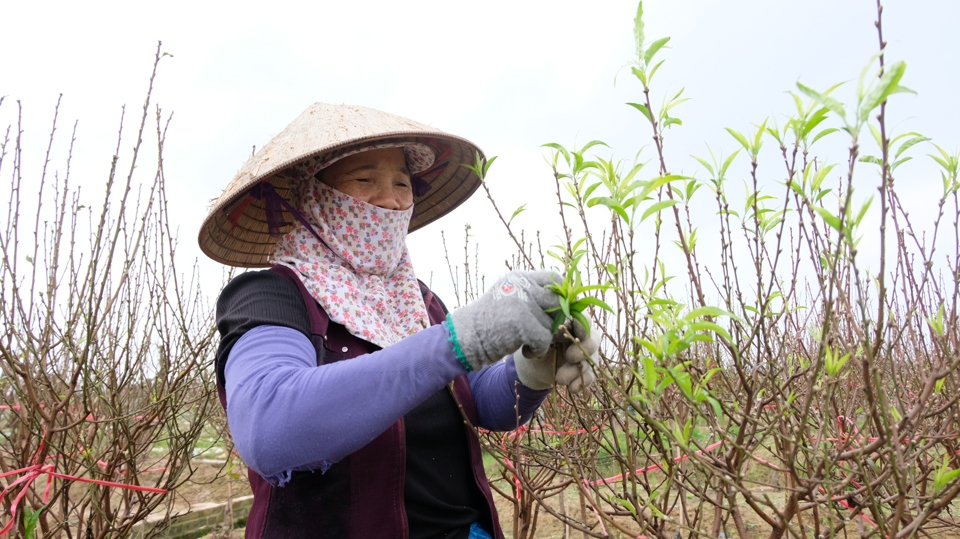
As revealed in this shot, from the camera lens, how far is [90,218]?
10.9ft

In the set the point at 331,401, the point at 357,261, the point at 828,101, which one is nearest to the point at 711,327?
the point at 828,101

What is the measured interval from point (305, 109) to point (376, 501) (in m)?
1.22

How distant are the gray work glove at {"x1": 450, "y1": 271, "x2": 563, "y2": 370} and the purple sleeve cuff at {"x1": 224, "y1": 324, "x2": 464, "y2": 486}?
0.14 feet

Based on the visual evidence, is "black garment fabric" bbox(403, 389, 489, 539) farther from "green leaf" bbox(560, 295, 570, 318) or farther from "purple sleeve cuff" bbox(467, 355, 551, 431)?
"green leaf" bbox(560, 295, 570, 318)

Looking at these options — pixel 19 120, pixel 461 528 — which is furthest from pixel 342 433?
pixel 19 120

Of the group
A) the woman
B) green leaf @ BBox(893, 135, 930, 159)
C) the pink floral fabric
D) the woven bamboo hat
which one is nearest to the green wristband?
the woman

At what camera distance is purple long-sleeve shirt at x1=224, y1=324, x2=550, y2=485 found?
1.14 m

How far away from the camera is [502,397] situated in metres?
1.76

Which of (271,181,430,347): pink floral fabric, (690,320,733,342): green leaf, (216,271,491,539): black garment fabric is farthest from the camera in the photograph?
(271,181,430,347): pink floral fabric

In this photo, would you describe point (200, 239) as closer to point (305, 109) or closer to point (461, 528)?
point (305, 109)

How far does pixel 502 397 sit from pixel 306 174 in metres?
0.87

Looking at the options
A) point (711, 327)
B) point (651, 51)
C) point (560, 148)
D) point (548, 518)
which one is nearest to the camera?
point (711, 327)

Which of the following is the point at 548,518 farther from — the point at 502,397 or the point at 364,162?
the point at 364,162

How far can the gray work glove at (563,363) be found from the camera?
1.27 m
